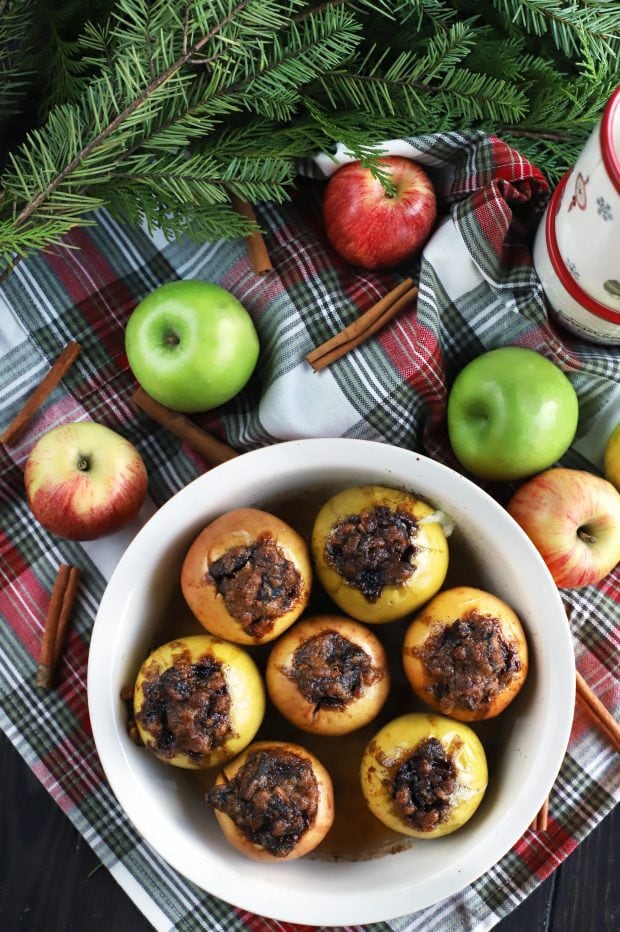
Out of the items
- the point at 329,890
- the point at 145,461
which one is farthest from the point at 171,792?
the point at 145,461

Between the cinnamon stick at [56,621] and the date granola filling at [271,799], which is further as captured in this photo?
the cinnamon stick at [56,621]

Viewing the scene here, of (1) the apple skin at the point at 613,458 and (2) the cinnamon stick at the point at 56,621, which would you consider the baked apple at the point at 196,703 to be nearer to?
(2) the cinnamon stick at the point at 56,621

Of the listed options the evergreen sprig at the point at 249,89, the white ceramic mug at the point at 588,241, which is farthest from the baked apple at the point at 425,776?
the evergreen sprig at the point at 249,89

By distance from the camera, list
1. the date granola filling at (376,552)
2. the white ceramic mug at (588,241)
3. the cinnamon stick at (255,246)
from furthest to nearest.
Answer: the cinnamon stick at (255,246)
the date granola filling at (376,552)
the white ceramic mug at (588,241)

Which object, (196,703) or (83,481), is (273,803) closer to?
(196,703)

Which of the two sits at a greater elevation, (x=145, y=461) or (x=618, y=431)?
(x=145, y=461)

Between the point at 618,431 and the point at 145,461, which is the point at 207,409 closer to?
the point at 145,461

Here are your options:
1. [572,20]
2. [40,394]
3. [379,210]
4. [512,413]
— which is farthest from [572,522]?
[40,394]
